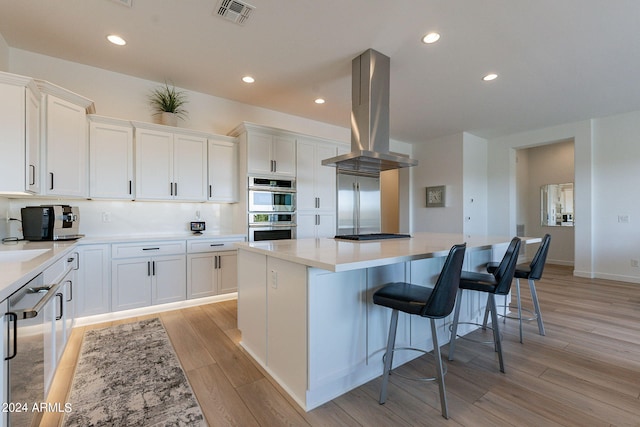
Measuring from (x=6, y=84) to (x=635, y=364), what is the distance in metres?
5.38

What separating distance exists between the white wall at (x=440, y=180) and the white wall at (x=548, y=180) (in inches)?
86.9

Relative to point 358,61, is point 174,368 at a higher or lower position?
lower

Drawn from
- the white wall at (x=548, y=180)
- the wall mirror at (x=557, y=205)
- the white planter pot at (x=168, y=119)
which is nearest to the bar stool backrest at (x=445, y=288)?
the white planter pot at (x=168, y=119)

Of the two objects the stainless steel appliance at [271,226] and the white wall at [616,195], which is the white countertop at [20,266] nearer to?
the stainless steel appliance at [271,226]

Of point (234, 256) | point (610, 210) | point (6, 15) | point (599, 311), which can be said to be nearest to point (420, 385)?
point (234, 256)

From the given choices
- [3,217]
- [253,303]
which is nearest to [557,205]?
[253,303]

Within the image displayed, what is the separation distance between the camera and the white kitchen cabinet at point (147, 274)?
3.06 m

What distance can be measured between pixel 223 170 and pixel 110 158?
128cm

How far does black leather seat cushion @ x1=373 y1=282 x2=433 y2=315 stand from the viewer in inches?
62.1

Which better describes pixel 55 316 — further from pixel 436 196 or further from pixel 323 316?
pixel 436 196

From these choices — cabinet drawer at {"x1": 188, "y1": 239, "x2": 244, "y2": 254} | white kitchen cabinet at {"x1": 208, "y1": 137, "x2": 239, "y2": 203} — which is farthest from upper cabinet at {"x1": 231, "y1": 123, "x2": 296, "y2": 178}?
cabinet drawer at {"x1": 188, "y1": 239, "x2": 244, "y2": 254}

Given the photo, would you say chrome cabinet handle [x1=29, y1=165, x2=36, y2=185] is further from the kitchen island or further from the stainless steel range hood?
the stainless steel range hood

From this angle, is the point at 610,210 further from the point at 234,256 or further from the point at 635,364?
the point at 234,256

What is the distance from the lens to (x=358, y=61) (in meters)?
3.03
